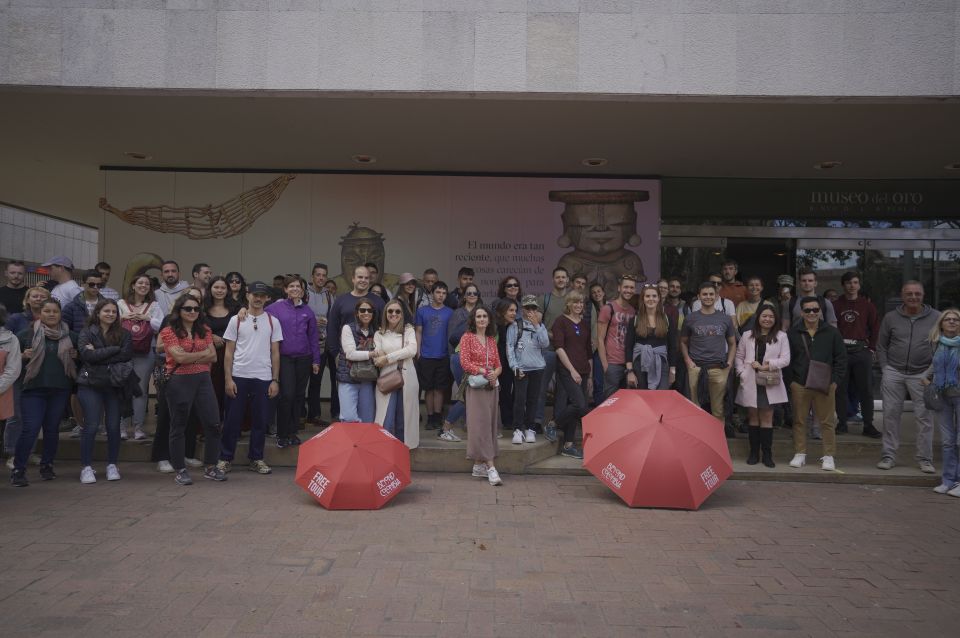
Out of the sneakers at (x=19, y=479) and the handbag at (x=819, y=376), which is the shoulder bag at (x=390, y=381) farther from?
the handbag at (x=819, y=376)

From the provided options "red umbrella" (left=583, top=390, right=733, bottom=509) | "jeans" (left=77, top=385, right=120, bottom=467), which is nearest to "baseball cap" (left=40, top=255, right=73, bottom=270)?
"jeans" (left=77, top=385, right=120, bottom=467)

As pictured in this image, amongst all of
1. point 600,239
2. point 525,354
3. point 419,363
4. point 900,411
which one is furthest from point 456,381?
point 900,411

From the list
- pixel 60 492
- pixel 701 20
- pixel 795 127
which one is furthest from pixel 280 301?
pixel 795 127

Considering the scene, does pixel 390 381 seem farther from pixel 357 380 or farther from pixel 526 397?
pixel 526 397

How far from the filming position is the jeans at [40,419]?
22.6 feet

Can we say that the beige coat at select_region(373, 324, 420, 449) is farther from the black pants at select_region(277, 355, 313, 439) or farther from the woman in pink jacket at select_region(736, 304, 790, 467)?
the woman in pink jacket at select_region(736, 304, 790, 467)

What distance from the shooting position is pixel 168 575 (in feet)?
15.4

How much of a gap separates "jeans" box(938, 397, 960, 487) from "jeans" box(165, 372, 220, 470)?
728 centimetres

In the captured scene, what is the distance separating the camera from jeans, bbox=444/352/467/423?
817 cm

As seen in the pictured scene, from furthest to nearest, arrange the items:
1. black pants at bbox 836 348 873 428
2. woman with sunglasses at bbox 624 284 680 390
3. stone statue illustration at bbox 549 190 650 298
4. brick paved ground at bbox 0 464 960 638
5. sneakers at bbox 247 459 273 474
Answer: stone statue illustration at bbox 549 190 650 298 < black pants at bbox 836 348 873 428 < woman with sunglasses at bbox 624 284 680 390 < sneakers at bbox 247 459 273 474 < brick paved ground at bbox 0 464 960 638

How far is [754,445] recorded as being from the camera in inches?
314

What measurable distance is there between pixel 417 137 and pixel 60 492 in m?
6.02

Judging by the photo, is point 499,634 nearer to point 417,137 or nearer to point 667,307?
point 667,307

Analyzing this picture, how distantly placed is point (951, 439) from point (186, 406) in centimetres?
759
